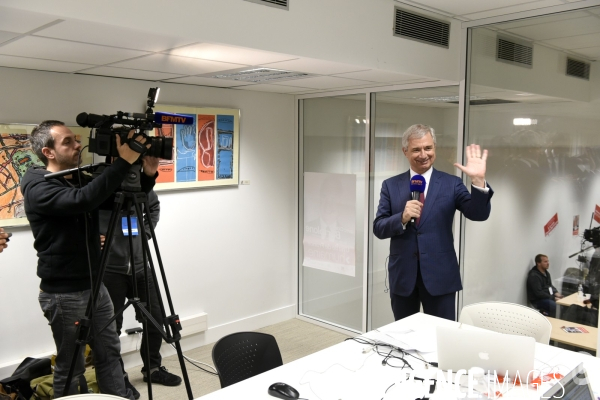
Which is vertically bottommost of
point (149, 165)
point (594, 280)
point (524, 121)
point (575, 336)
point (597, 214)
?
point (575, 336)

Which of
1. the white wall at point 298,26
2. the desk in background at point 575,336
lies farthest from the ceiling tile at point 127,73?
the desk in background at point 575,336

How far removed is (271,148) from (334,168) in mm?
641

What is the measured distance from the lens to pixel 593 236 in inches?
130

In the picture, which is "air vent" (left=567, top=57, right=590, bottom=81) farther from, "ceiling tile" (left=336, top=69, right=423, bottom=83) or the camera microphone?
the camera microphone

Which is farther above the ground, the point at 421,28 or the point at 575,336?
the point at 421,28

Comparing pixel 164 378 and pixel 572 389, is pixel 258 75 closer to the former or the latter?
pixel 164 378

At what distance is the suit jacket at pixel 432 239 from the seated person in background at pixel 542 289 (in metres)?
0.82

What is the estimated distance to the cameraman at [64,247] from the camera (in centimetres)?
258

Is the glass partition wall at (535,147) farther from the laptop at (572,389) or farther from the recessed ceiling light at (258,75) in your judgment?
the laptop at (572,389)

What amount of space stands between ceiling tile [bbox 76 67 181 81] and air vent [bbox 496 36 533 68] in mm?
2397

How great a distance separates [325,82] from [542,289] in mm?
2233

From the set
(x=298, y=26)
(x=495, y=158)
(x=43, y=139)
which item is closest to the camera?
(x=43, y=139)

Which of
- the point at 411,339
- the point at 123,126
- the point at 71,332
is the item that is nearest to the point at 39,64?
the point at 123,126

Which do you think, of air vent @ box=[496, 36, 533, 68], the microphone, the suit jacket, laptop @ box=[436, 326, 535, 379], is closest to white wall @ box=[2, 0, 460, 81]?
air vent @ box=[496, 36, 533, 68]
